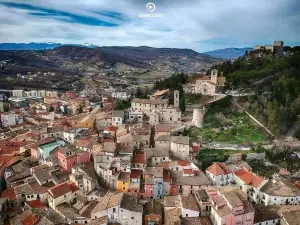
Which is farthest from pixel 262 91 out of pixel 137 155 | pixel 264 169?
pixel 137 155

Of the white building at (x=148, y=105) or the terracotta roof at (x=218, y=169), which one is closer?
the terracotta roof at (x=218, y=169)

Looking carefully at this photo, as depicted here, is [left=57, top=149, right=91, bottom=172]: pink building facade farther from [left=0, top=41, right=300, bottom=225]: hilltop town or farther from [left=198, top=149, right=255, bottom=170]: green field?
[left=198, top=149, right=255, bottom=170]: green field

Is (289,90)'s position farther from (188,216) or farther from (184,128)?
(188,216)

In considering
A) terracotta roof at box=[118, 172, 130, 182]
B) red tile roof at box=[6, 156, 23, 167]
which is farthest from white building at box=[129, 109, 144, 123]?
red tile roof at box=[6, 156, 23, 167]

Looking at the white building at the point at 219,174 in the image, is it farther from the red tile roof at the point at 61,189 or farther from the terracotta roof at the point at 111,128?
the terracotta roof at the point at 111,128

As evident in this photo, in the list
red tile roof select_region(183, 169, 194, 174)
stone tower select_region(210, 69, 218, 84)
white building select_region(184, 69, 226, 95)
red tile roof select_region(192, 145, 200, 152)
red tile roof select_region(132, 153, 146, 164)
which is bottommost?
red tile roof select_region(183, 169, 194, 174)

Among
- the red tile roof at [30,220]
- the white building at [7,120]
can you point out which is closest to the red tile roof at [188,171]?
the red tile roof at [30,220]

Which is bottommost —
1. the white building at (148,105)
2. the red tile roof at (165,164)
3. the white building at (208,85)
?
the red tile roof at (165,164)
